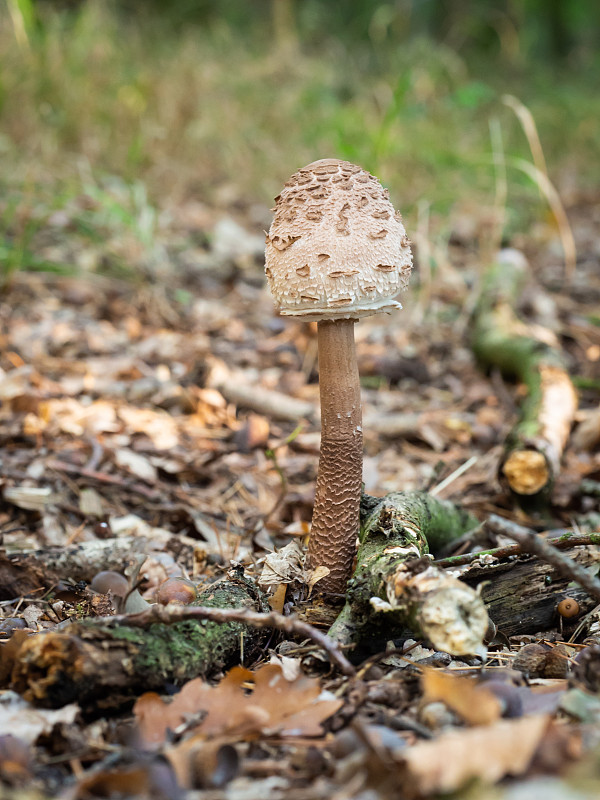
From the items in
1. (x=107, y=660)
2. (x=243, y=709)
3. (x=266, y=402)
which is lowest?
(x=243, y=709)

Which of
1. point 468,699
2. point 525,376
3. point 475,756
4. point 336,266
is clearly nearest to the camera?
point 475,756

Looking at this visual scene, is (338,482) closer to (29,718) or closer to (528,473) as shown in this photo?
(29,718)

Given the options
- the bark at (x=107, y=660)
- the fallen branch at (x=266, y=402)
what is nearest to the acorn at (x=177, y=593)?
the bark at (x=107, y=660)

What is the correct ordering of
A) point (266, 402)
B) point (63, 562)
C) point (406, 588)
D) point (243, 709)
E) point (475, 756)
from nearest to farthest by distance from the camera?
point (475, 756) < point (243, 709) < point (406, 588) < point (63, 562) < point (266, 402)

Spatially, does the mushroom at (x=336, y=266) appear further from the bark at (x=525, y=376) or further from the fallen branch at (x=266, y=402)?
the fallen branch at (x=266, y=402)

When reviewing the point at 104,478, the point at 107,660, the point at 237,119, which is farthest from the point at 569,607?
the point at 237,119

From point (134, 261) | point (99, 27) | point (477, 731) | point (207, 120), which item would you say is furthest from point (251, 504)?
point (99, 27)

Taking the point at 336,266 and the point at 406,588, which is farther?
Answer: the point at 336,266
